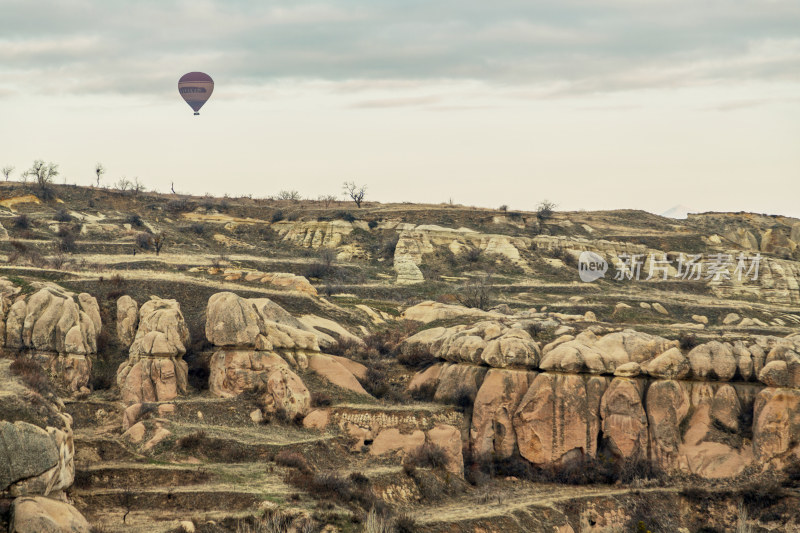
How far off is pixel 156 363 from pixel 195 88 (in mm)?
63934

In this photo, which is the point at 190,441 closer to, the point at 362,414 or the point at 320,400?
the point at 320,400

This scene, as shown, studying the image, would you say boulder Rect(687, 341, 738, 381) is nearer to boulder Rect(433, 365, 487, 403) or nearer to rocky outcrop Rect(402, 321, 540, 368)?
rocky outcrop Rect(402, 321, 540, 368)

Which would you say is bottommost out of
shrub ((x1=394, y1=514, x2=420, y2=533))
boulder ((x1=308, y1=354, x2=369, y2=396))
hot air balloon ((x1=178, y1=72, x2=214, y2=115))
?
shrub ((x1=394, y1=514, x2=420, y2=533))

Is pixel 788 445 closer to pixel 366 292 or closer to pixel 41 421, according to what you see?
pixel 41 421

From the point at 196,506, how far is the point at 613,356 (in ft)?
64.3

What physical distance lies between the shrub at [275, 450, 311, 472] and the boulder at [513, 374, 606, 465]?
10613 mm

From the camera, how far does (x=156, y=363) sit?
37625mm

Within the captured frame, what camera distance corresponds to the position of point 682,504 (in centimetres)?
3469

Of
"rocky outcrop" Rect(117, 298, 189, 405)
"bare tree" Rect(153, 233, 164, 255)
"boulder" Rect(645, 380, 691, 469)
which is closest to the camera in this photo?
"rocky outcrop" Rect(117, 298, 189, 405)

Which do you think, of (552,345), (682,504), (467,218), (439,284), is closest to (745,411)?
(682,504)

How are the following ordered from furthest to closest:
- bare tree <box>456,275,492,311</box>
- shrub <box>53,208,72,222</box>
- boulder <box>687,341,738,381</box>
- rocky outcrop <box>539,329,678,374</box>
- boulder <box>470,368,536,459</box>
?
shrub <box>53,208,72,222</box> → bare tree <box>456,275,492,311</box> → rocky outcrop <box>539,329,678,374</box> → boulder <box>470,368,536,459</box> → boulder <box>687,341,738,381</box>

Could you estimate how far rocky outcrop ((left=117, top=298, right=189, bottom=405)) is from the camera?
121 ft

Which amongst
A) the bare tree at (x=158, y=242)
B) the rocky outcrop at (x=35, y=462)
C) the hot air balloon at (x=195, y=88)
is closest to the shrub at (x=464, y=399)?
the rocky outcrop at (x=35, y=462)

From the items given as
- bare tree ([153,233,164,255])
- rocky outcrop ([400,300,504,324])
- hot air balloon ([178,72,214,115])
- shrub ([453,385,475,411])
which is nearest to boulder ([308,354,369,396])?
shrub ([453,385,475,411])
